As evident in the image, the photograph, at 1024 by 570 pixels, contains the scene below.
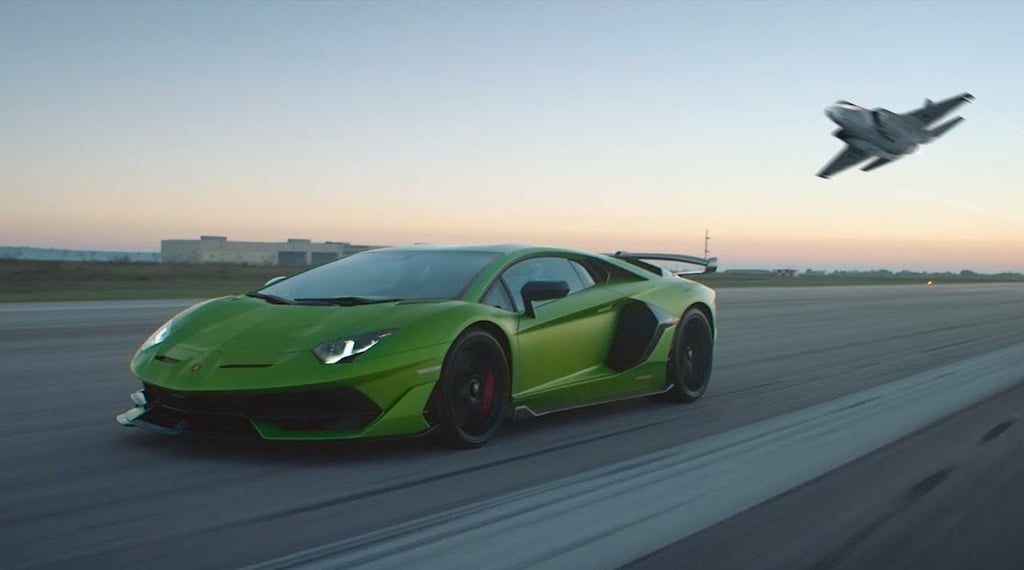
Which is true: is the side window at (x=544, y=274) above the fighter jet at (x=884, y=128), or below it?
below

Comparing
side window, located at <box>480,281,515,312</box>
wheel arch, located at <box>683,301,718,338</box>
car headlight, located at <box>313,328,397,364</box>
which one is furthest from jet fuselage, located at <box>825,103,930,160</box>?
car headlight, located at <box>313,328,397,364</box>

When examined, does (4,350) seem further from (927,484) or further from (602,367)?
(927,484)

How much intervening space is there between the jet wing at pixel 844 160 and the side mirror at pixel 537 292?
24649mm

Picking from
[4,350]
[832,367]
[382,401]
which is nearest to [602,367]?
[382,401]

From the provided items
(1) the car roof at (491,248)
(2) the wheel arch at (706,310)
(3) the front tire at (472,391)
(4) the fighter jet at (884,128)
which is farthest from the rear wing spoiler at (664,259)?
(4) the fighter jet at (884,128)

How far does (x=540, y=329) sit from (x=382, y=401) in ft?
4.99

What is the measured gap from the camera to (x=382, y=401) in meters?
5.52

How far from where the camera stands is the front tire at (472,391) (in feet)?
19.3

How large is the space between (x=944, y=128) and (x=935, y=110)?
4.36 ft

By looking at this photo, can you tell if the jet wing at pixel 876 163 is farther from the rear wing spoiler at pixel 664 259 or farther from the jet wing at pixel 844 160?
the rear wing spoiler at pixel 664 259

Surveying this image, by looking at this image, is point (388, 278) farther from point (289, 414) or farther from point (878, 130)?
point (878, 130)

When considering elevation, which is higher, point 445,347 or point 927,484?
point 445,347

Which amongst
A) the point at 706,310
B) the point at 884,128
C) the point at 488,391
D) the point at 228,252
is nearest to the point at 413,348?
the point at 488,391

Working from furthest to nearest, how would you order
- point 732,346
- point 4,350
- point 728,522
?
1. point 732,346
2. point 4,350
3. point 728,522
